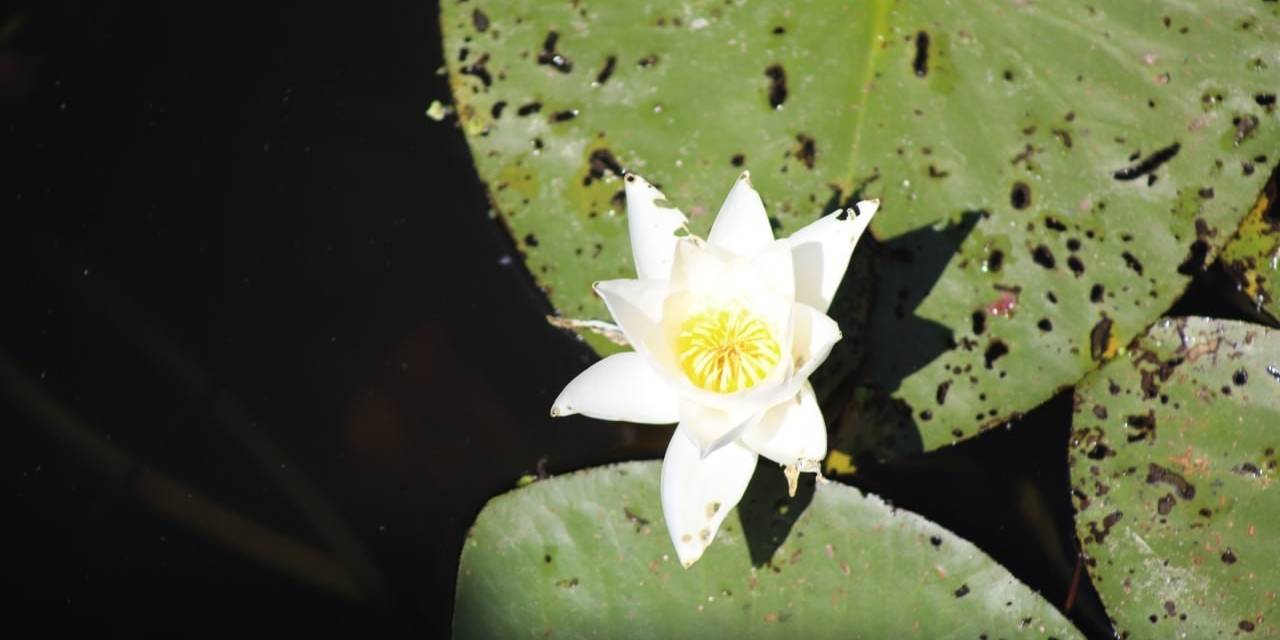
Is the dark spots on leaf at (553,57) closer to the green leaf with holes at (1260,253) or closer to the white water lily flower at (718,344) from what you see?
the white water lily flower at (718,344)

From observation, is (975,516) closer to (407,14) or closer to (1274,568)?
(1274,568)

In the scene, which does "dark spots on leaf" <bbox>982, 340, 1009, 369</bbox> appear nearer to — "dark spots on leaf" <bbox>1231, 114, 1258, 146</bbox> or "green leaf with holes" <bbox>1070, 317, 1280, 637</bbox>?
"green leaf with holes" <bbox>1070, 317, 1280, 637</bbox>

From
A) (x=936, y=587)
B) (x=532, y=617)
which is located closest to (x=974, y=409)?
(x=936, y=587)

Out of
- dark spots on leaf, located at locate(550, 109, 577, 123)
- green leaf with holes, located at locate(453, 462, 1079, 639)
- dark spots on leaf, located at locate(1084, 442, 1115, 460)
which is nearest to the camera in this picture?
green leaf with holes, located at locate(453, 462, 1079, 639)

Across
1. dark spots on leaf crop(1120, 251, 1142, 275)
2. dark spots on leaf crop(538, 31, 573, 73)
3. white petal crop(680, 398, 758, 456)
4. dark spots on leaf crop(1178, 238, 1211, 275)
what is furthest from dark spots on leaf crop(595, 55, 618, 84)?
dark spots on leaf crop(1178, 238, 1211, 275)

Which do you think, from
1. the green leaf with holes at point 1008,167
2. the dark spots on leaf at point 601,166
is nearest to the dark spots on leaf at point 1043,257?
the green leaf with holes at point 1008,167

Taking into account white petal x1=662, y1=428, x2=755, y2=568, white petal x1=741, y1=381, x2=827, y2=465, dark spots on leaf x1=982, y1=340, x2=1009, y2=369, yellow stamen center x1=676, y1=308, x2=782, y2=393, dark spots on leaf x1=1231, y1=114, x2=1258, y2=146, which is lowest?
white petal x1=662, y1=428, x2=755, y2=568

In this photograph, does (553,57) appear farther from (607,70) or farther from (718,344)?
(718,344)
